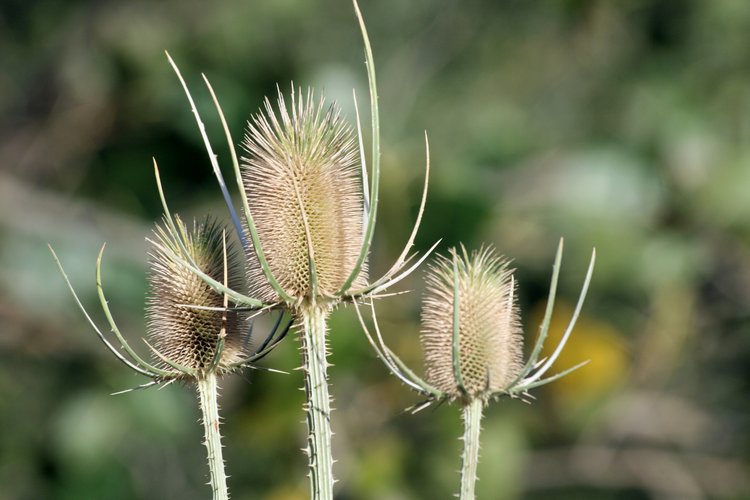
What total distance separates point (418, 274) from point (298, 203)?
267 cm

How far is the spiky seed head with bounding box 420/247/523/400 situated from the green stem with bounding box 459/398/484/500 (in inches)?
0.6

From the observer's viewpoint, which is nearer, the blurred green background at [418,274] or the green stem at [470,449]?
the green stem at [470,449]

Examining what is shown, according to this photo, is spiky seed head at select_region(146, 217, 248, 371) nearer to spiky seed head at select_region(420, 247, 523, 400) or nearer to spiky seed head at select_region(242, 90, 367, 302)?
spiky seed head at select_region(242, 90, 367, 302)

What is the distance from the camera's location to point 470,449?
45.3 inches

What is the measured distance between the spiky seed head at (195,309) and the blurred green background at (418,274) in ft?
6.39

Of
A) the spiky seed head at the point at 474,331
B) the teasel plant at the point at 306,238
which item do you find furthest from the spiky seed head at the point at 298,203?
the spiky seed head at the point at 474,331

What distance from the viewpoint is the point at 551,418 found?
396 centimetres

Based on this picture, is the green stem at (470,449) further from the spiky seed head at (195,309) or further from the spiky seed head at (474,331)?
the spiky seed head at (195,309)

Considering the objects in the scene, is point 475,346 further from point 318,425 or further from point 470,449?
point 318,425

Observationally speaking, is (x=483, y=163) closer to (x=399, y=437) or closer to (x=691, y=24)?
(x=399, y=437)

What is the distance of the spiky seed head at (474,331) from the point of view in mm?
1206

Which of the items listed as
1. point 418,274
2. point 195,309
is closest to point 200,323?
point 195,309

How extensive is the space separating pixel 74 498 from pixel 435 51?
13.7 ft

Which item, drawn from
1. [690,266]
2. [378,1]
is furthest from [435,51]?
[690,266]
